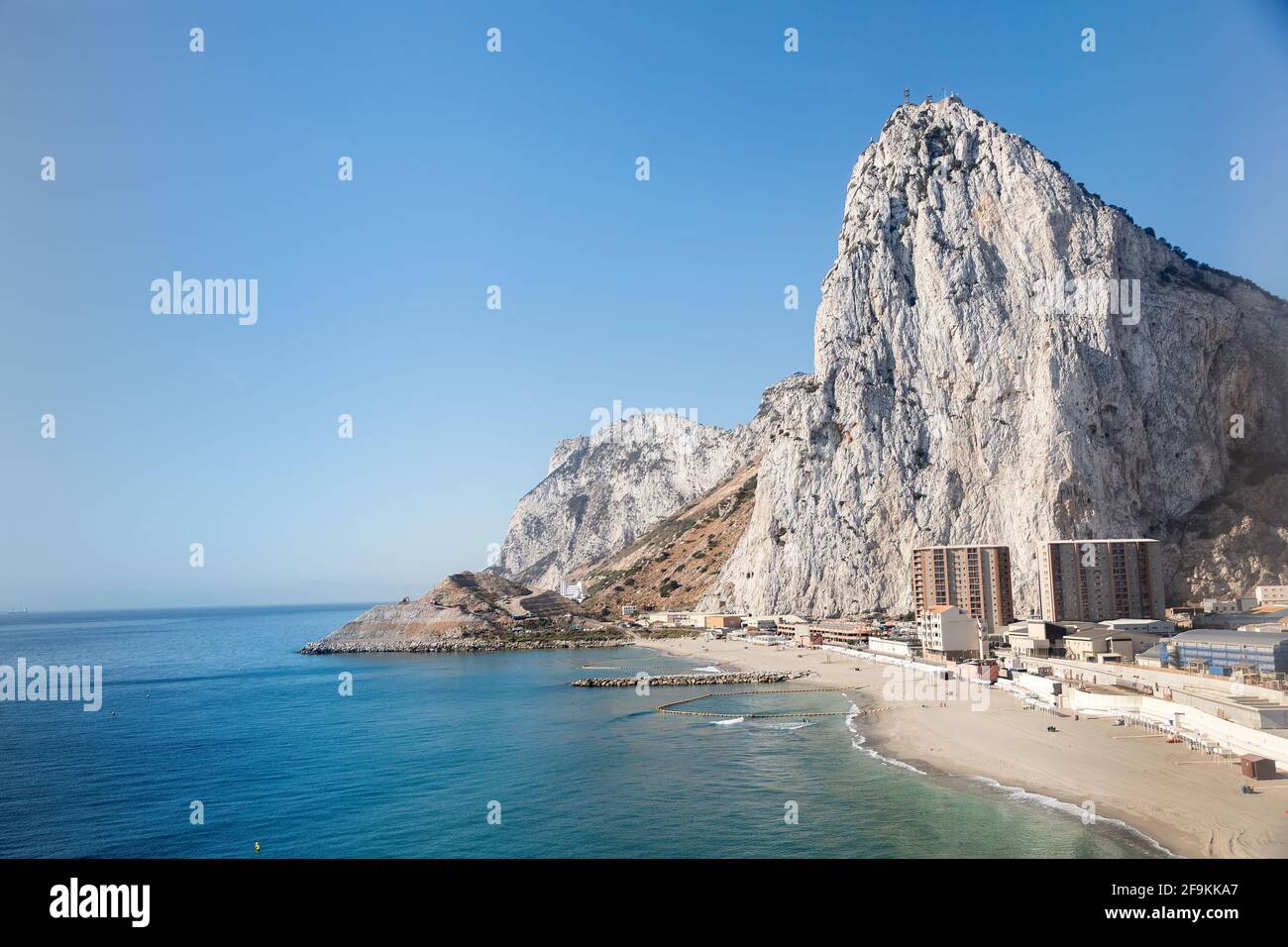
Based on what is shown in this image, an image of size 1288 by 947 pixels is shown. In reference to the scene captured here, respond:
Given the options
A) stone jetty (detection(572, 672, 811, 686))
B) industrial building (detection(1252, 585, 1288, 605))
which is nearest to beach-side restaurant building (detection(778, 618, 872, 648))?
stone jetty (detection(572, 672, 811, 686))

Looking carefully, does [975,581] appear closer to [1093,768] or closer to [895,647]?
[895,647]

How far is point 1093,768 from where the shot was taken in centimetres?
2398

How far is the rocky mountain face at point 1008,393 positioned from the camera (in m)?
66.6

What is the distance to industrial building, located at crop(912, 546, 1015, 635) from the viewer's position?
62.9m

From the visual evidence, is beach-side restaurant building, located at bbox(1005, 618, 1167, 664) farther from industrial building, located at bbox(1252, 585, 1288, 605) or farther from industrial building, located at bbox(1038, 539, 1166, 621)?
industrial building, located at bbox(1252, 585, 1288, 605)

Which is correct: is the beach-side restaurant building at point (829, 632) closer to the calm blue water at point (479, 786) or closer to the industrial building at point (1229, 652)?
the calm blue water at point (479, 786)

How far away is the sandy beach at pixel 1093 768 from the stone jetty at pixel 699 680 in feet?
33.3

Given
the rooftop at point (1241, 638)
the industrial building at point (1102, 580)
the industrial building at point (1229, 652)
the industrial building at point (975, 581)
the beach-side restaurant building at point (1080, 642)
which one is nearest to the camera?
the industrial building at point (1229, 652)

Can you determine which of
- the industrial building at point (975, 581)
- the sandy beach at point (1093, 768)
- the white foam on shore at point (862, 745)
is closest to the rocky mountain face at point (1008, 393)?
the industrial building at point (975, 581)

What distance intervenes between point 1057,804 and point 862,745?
9.43 meters
